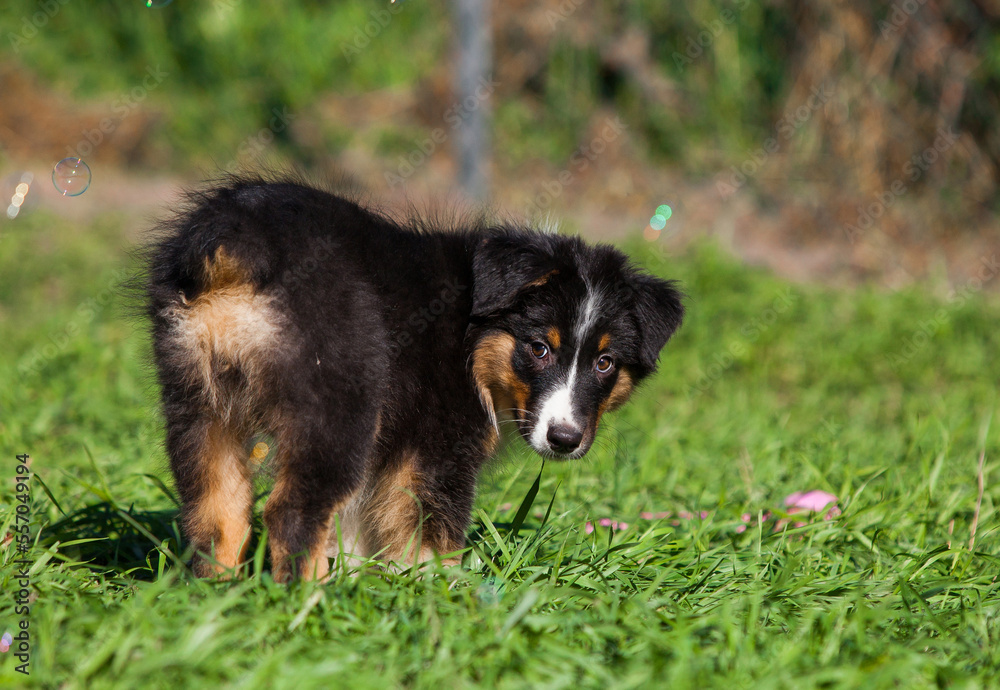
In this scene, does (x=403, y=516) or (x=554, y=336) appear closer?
(x=403, y=516)

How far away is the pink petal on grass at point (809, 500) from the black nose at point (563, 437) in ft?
4.01

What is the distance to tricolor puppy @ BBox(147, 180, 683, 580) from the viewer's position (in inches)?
117

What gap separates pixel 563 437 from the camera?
11.6 ft

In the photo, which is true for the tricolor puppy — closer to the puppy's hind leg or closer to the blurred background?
the puppy's hind leg

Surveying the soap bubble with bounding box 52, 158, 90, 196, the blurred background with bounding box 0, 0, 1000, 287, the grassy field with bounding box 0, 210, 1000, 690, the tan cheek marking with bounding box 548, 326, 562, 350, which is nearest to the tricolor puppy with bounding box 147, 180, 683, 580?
the tan cheek marking with bounding box 548, 326, 562, 350

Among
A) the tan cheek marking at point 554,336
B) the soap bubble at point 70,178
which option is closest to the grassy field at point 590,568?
the tan cheek marking at point 554,336

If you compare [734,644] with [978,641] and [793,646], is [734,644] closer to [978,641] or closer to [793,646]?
[793,646]

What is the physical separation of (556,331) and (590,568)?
3.26 ft

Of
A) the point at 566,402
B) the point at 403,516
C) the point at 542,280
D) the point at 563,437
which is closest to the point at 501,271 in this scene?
the point at 542,280

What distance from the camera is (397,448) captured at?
3.42 metres

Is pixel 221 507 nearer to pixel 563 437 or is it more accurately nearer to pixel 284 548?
pixel 284 548

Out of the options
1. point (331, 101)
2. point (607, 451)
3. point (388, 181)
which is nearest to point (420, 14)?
point (331, 101)

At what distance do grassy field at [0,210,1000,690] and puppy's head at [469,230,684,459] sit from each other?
38 cm

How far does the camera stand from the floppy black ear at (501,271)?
3.57m
